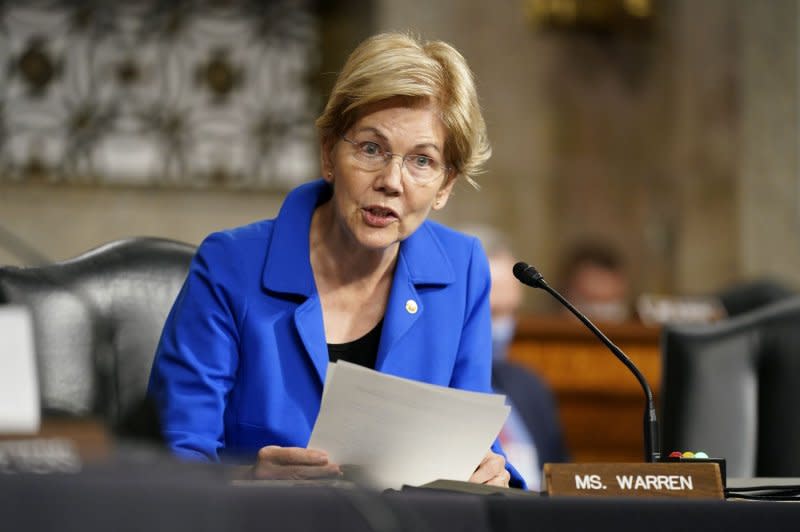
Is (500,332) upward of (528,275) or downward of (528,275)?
downward

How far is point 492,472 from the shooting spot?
2.29 meters

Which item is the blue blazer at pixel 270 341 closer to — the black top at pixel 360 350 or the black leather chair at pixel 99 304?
the black top at pixel 360 350

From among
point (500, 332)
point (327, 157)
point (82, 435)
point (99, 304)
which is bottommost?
point (500, 332)

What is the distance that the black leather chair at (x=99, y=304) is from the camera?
259 cm

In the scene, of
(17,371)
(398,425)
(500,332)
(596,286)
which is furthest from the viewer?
(596,286)

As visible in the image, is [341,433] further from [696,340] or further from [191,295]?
[696,340]

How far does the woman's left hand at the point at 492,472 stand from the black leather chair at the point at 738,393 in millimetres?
598

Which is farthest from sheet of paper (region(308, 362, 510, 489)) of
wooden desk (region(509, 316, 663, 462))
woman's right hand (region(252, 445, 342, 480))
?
wooden desk (region(509, 316, 663, 462))

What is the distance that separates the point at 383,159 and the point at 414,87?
0.46 ft

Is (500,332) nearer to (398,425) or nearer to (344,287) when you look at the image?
(344,287)

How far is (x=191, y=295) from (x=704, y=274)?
505cm

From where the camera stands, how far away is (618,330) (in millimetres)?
5523

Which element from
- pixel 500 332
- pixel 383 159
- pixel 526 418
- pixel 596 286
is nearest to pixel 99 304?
pixel 383 159

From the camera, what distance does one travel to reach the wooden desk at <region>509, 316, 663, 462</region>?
5.56 m
